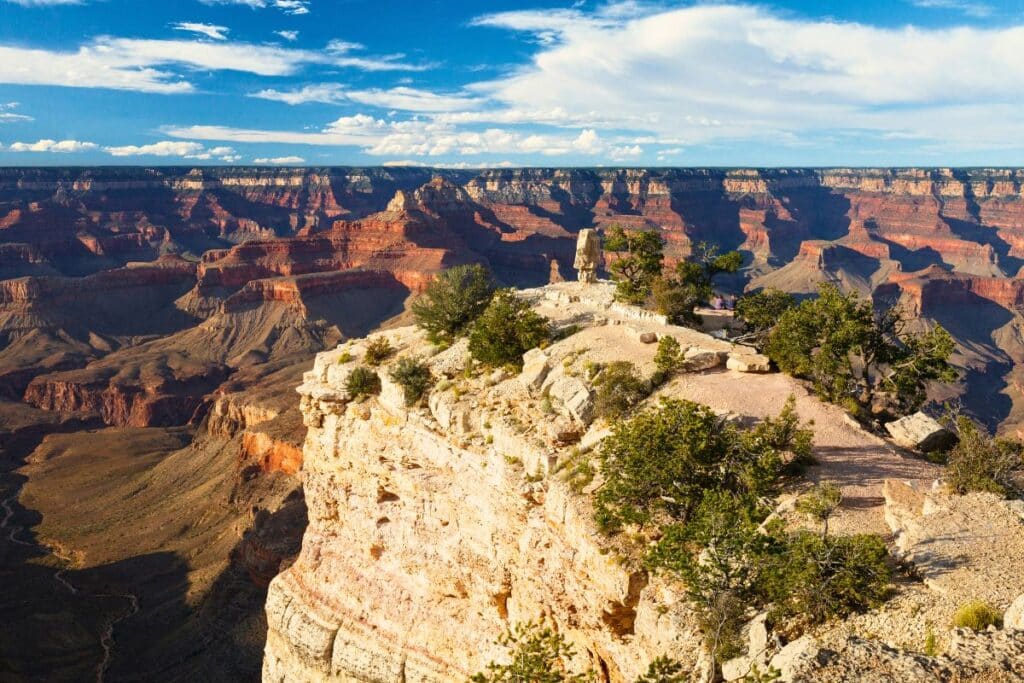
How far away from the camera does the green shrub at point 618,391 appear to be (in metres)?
18.4

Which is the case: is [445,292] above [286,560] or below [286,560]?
above

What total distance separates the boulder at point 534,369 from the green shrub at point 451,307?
4729 mm

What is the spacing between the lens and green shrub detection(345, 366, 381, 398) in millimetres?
24500

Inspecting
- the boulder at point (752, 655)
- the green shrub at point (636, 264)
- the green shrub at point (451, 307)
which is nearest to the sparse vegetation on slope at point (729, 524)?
the boulder at point (752, 655)

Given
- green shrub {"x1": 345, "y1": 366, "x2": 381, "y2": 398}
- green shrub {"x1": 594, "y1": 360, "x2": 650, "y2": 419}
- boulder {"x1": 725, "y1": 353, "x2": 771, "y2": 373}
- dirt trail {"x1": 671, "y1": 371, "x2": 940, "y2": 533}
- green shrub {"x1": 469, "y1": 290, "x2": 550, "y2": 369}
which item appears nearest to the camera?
dirt trail {"x1": 671, "y1": 371, "x2": 940, "y2": 533}

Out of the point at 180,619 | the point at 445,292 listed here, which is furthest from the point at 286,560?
the point at 445,292

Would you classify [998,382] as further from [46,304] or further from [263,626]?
[46,304]

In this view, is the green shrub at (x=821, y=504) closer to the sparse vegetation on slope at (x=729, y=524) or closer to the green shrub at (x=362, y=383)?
the sparse vegetation on slope at (x=729, y=524)

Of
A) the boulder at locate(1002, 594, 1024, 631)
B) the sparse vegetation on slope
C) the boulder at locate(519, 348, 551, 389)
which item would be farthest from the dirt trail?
the boulder at locate(519, 348, 551, 389)

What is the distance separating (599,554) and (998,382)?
105415 mm

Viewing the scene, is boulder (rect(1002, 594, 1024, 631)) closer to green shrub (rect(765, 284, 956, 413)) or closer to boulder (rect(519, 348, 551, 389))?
green shrub (rect(765, 284, 956, 413))

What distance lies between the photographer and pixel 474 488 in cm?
1936

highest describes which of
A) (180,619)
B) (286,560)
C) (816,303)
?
(816,303)

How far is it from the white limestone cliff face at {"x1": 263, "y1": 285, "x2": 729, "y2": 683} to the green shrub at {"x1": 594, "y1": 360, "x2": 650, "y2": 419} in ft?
1.92
